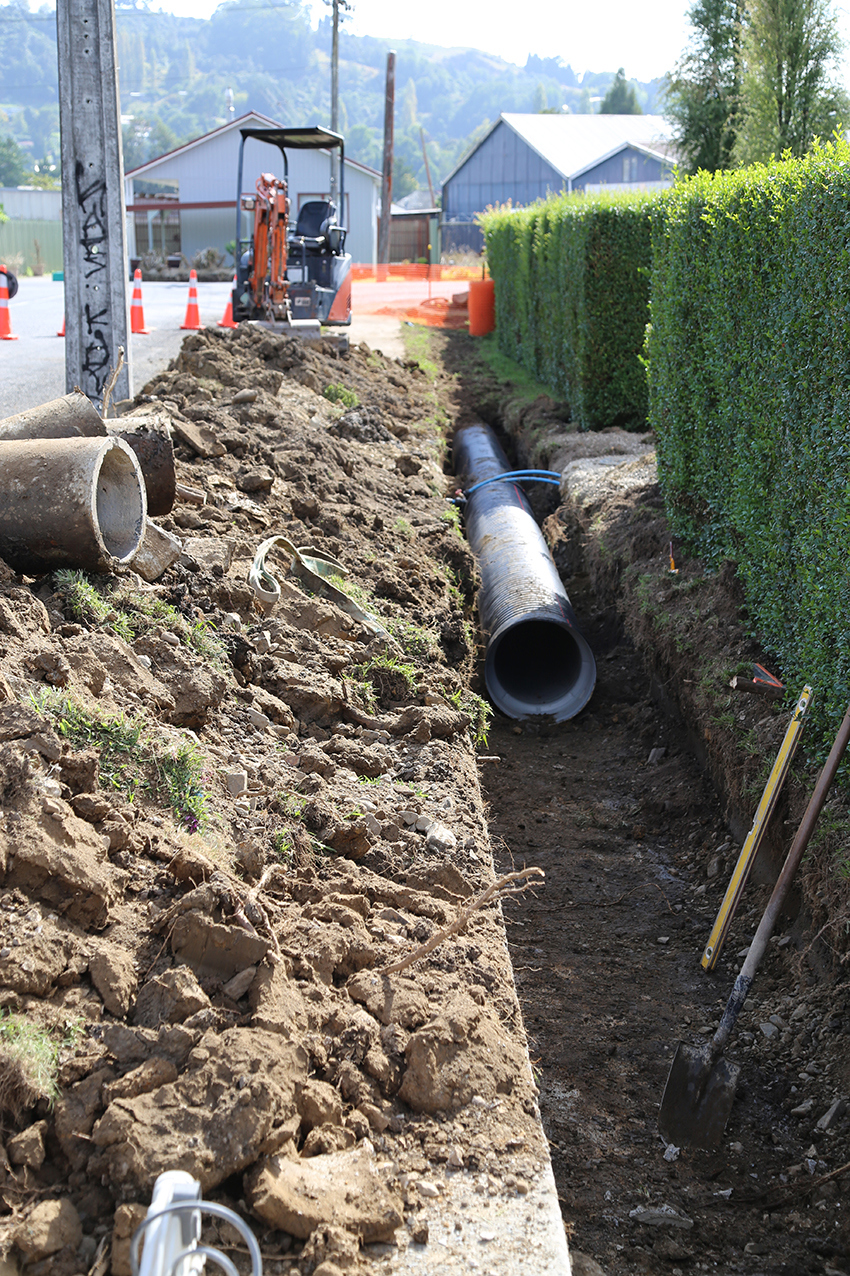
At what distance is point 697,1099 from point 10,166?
10900cm

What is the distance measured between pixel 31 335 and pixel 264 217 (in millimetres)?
4231

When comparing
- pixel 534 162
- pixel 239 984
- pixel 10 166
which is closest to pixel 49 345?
pixel 239 984

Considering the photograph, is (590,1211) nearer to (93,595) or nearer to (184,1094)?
(184,1094)

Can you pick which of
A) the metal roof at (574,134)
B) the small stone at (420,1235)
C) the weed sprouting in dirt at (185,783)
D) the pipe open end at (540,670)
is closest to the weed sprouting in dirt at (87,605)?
the weed sprouting in dirt at (185,783)

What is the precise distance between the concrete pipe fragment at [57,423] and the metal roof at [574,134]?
52105 mm

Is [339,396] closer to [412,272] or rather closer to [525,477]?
[525,477]

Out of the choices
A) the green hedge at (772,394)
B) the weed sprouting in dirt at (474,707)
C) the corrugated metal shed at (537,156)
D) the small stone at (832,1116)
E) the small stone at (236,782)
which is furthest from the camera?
the corrugated metal shed at (537,156)

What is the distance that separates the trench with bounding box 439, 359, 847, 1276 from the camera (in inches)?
125

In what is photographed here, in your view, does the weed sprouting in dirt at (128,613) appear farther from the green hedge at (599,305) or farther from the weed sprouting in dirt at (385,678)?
the green hedge at (599,305)

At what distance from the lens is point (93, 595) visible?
4.12 metres

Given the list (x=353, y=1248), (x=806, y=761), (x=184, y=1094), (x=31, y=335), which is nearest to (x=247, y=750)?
(x=184, y=1094)

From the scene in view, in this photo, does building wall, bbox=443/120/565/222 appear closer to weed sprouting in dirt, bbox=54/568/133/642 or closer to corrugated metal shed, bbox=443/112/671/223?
corrugated metal shed, bbox=443/112/671/223

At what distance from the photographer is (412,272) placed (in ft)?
110

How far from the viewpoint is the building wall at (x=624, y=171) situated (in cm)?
4756
